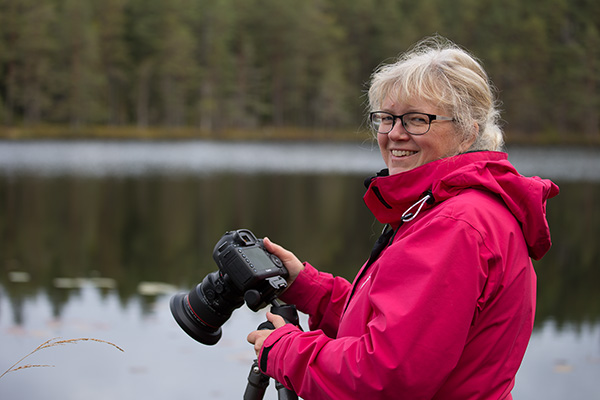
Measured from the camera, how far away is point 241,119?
63531 mm

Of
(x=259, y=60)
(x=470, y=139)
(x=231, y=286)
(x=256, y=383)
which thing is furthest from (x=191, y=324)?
(x=259, y=60)

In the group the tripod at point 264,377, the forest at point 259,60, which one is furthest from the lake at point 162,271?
the forest at point 259,60

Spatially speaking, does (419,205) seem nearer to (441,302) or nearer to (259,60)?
(441,302)

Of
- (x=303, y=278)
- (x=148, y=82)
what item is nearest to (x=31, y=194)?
(x=303, y=278)

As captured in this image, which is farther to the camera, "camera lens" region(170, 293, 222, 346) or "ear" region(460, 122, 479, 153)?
"camera lens" region(170, 293, 222, 346)

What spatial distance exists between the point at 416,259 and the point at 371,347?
0.21m

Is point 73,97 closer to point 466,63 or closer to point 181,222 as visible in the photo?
point 181,222

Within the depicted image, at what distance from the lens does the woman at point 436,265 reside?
1331 millimetres

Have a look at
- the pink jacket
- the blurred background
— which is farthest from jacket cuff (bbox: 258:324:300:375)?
the blurred background

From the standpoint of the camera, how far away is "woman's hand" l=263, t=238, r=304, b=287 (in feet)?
6.50

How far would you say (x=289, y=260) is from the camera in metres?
2.03

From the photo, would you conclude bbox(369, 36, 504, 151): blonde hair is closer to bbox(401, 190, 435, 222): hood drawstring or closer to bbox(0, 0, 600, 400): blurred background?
bbox(401, 190, 435, 222): hood drawstring

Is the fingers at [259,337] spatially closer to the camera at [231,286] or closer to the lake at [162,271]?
the camera at [231,286]

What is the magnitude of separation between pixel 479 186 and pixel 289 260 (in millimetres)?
760
